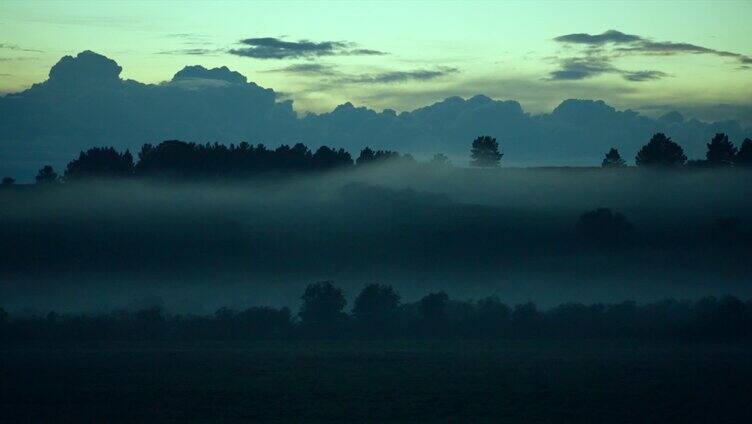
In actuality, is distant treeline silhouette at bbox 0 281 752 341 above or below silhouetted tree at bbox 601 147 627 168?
below

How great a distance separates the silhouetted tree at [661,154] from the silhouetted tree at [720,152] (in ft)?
15.0

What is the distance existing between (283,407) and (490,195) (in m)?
103

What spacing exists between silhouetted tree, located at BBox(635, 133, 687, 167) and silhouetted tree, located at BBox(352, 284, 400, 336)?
94.3 meters

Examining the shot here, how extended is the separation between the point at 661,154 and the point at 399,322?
101152 mm

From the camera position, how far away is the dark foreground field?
5250cm

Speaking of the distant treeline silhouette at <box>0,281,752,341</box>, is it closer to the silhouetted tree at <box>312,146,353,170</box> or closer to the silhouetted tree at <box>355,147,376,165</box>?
the silhouetted tree at <box>312,146,353,170</box>

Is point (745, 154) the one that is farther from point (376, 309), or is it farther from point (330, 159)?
point (376, 309)

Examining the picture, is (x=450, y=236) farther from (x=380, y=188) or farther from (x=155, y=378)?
(x=155, y=378)

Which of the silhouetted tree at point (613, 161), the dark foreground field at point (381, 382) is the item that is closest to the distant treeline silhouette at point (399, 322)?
the dark foreground field at point (381, 382)

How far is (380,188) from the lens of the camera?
518ft

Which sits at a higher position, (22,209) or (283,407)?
(22,209)

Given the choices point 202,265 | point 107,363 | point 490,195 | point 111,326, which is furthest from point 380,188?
point 107,363

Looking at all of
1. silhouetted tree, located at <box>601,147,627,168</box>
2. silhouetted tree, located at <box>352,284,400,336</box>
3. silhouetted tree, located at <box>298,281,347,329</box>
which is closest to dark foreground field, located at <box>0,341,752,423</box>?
silhouetted tree, located at <box>352,284,400,336</box>

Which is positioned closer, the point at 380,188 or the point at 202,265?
the point at 202,265
